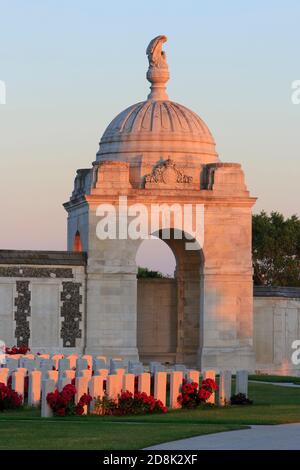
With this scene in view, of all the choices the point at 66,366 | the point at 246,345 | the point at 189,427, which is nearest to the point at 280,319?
the point at 246,345

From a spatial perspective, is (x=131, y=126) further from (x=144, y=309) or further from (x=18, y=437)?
(x=18, y=437)

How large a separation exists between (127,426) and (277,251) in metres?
60.3

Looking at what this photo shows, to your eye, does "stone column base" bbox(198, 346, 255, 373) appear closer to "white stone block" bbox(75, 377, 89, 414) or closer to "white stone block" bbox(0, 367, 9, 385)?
"white stone block" bbox(0, 367, 9, 385)

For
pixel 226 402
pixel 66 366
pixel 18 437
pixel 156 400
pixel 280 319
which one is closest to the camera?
pixel 18 437

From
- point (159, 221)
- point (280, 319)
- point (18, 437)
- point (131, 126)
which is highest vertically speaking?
point (131, 126)

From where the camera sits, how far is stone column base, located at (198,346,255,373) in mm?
53156

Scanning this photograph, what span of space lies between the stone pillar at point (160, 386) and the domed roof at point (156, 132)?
23.0 meters

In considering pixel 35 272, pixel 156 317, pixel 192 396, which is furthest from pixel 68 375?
pixel 156 317

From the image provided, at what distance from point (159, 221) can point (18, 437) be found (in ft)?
96.5

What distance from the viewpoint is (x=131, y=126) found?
179ft

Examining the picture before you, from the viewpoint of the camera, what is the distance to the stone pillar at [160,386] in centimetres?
3166

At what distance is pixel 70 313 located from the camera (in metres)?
52.1

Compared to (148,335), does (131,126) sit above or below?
above

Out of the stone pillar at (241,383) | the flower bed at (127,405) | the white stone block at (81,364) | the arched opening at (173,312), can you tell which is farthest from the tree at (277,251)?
the flower bed at (127,405)
